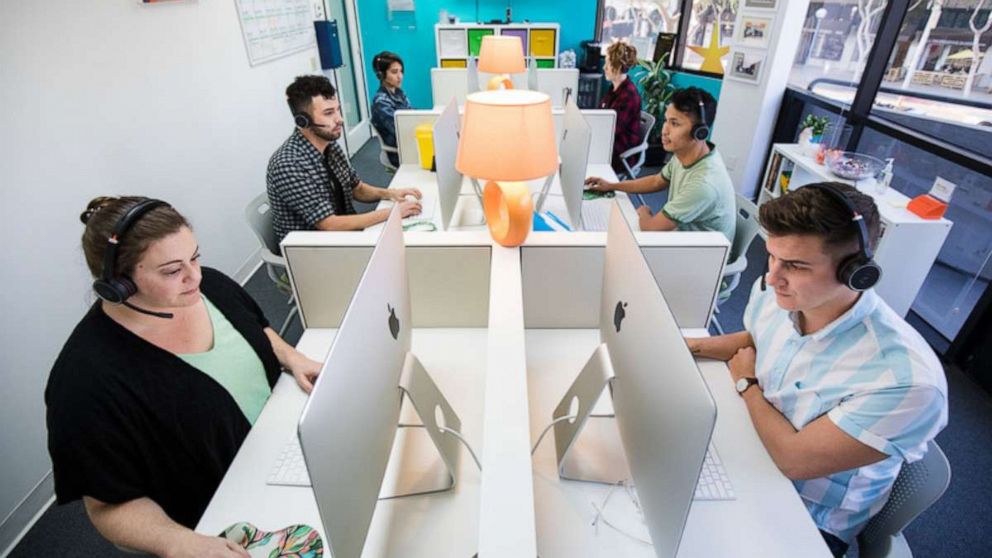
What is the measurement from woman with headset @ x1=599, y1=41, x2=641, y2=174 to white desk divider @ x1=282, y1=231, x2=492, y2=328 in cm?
225

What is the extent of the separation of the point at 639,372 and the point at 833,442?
48 cm

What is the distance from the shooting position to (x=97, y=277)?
1018 millimetres

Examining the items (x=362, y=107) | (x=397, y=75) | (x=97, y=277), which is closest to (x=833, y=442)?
(x=97, y=277)

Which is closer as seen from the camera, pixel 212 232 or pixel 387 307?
pixel 387 307

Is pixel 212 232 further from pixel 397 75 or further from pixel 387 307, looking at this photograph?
pixel 387 307

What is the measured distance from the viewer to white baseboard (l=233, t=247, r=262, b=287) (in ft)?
10.0

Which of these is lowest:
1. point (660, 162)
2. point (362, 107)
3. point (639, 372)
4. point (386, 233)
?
point (660, 162)

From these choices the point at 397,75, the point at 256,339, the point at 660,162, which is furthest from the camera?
the point at 660,162

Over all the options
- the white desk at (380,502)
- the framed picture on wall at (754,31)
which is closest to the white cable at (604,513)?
the white desk at (380,502)

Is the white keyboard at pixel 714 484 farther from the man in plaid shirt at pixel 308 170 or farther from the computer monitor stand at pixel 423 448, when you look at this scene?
the man in plaid shirt at pixel 308 170

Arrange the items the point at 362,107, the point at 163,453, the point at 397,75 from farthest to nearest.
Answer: the point at 362,107, the point at 397,75, the point at 163,453

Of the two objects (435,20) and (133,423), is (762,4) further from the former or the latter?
(133,423)

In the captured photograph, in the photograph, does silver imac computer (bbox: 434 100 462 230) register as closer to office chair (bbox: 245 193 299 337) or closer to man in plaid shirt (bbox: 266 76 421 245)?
man in plaid shirt (bbox: 266 76 421 245)

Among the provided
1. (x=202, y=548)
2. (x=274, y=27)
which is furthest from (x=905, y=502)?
(x=274, y=27)
